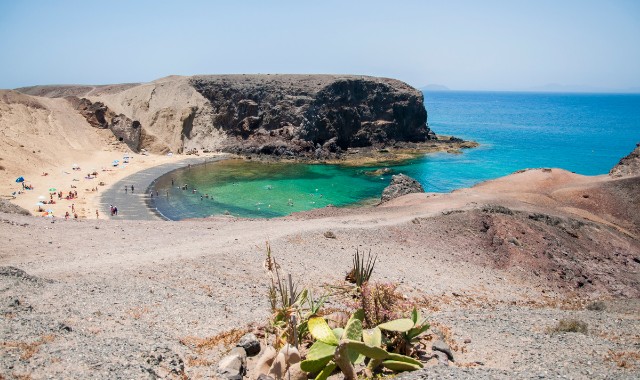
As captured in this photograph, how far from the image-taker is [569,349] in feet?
34.8

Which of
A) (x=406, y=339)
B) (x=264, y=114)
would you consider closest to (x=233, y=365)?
(x=406, y=339)

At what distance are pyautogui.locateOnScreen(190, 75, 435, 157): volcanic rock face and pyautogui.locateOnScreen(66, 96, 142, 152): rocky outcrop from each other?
15.3 meters

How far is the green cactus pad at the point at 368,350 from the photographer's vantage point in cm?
848

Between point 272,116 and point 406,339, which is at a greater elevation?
point 272,116

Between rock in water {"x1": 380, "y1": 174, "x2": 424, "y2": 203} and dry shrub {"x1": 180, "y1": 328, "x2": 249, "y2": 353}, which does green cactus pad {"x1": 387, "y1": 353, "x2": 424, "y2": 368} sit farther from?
rock in water {"x1": 380, "y1": 174, "x2": 424, "y2": 203}

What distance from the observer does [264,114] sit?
80.1 m

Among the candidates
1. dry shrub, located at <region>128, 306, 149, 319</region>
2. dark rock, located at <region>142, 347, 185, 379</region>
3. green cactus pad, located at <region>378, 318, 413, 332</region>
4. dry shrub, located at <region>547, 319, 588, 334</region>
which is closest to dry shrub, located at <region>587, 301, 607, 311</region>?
dry shrub, located at <region>547, 319, 588, 334</region>

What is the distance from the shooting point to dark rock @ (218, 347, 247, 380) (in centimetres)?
891

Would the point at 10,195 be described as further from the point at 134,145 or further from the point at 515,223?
the point at 515,223

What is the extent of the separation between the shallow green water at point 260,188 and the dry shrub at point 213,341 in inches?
1218

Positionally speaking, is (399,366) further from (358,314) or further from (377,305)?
(377,305)

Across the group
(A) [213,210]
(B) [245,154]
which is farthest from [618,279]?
(B) [245,154]

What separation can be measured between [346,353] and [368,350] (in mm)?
433

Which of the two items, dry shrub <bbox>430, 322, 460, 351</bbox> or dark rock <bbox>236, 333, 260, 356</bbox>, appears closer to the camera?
dark rock <bbox>236, 333, 260, 356</bbox>
